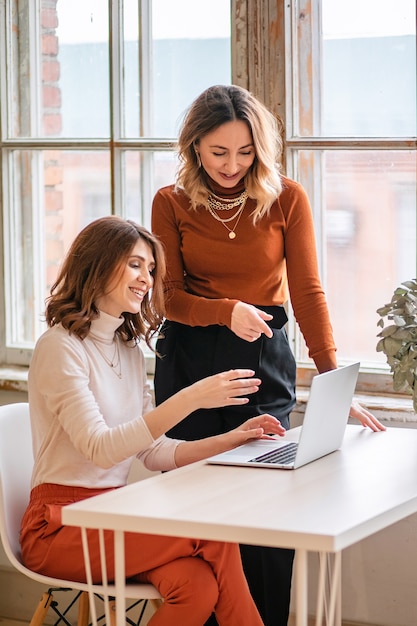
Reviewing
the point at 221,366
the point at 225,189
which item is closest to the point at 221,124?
the point at 225,189

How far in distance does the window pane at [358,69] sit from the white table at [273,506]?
1.07 meters

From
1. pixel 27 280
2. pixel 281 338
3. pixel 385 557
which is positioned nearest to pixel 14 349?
pixel 27 280

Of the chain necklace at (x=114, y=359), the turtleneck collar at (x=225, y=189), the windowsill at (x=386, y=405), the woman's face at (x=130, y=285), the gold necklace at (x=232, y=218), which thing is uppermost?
the turtleneck collar at (x=225, y=189)

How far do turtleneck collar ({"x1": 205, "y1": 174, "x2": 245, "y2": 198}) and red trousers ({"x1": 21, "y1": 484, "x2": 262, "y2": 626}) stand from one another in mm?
873

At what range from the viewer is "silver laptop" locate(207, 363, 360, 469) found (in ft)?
6.08

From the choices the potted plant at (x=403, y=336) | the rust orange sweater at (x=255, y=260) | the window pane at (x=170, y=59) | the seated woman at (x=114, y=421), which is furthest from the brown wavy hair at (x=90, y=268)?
the window pane at (x=170, y=59)

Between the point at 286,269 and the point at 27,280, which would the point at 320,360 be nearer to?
the point at 286,269

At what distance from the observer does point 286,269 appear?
7.95 ft

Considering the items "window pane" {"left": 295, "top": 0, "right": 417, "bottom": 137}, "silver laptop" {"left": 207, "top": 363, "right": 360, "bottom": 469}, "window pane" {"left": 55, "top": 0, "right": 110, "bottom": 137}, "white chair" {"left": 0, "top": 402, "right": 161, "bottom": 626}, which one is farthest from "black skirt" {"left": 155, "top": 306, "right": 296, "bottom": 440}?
"window pane" {"left": 55, "top": 0, "right": 110, "bottom": 137}

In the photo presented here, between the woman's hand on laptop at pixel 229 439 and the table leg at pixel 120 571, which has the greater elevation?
the woman's hand on laptop at pixel 229 439

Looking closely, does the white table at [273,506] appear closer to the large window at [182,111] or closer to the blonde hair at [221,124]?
the blonde hair at [221,124]

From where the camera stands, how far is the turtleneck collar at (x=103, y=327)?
2143 millimetres

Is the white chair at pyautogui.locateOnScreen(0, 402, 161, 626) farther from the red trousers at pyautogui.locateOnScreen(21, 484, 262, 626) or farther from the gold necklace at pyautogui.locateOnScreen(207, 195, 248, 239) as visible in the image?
the gold necklace at pyautogui.locateOnScreen(207, 195, 248, 239)

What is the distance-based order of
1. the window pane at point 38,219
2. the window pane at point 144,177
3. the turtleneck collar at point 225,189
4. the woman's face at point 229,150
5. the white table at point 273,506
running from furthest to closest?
the window pane at point 38,219 → the window pane at point 144,177 → the turtleneck collar at point 225,189 → the woman's face at point 229,150 → the white table at point 273,506
